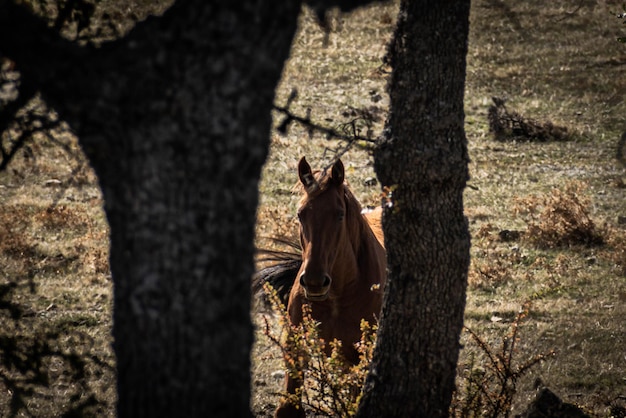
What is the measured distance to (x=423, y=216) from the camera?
221 inches

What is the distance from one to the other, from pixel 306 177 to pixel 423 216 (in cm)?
135

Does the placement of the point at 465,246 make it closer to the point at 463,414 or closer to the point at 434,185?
the point at 434,185

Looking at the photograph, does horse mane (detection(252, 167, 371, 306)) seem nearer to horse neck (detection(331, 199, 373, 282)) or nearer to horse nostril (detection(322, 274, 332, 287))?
horse neck (detection(331, 199, 373, 282))

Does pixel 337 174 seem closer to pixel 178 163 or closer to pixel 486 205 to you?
pixel 178 163

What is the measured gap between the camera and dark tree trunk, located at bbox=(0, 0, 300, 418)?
3.64 m

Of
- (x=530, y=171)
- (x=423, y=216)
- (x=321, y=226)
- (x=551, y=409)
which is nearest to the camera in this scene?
(x=423, y=216)

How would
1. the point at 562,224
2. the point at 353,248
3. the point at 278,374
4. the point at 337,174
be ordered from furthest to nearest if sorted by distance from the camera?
the point at 562,224 → the point at 278,374 → the point at 353,248 → the point at 337,174

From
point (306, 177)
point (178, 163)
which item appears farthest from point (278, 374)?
point (178, 163)

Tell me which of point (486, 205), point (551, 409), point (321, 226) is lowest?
point (551, 409)

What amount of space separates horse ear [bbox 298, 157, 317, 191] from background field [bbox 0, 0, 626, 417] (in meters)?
0.59

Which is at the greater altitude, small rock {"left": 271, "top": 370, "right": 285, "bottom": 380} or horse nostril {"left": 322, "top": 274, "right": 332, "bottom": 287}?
horse nostril {"left": 322, "top": 274, "right": 332, "bottom": 287}

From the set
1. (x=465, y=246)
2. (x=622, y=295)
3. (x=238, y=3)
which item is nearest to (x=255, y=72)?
(x=238, y=3)

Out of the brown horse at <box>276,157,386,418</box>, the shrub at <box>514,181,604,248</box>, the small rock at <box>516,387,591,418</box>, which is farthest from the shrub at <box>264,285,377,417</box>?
the shrub at <box>514,181,604,248</box>

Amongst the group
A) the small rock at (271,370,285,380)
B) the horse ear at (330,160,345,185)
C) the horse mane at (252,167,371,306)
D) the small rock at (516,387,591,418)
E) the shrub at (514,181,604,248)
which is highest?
the horse ear at (330,160,345,185)
